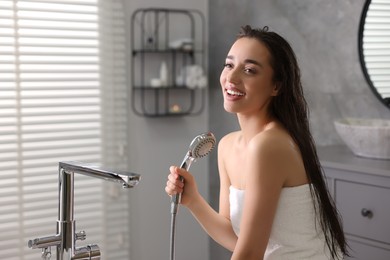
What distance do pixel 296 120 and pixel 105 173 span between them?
59cm

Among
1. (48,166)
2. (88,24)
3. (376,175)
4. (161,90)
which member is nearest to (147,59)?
(161,90)

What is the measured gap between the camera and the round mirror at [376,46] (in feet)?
8.63

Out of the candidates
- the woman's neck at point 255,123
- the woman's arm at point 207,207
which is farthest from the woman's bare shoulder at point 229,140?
the woman's neck at point 255,123

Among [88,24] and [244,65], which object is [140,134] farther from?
[244,65]

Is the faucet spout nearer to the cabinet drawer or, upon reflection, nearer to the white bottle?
the cabinet drawer

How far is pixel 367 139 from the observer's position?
2365mm

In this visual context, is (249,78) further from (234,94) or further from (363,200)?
(363,200)

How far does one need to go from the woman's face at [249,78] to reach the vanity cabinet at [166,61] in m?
1.78

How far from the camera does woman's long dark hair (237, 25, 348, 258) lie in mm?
1531

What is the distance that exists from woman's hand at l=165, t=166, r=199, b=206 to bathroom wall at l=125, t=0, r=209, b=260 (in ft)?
5.82

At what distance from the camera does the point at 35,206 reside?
3.04 metres

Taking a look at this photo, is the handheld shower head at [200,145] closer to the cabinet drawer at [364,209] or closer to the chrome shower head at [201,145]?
the chrome shower head at [201,145]

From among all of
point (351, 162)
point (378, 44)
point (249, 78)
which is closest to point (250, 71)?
point (249, 78)

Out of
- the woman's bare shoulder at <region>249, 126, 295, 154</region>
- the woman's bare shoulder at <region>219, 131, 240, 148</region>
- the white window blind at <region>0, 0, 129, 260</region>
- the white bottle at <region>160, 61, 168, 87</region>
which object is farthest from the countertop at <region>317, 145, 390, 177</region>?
the white window blind at <region>0, 0, 129, 260</region>
